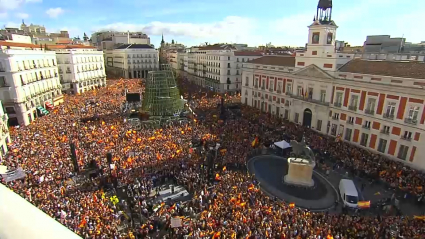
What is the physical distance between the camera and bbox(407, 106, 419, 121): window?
1021 inches

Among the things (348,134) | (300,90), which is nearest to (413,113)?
(348,134)

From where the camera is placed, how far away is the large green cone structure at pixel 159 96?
38.5 m

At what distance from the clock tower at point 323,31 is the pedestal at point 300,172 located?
1964cm

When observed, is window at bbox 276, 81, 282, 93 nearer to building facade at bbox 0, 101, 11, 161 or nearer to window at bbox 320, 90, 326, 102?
window at bbox 320, 90, 326, 102

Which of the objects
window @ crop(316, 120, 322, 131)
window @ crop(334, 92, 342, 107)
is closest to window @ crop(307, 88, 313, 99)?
window @ crop(316, 120, 322, 131)

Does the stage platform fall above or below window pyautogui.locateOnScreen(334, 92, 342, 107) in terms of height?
below

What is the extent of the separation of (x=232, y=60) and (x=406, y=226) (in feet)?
183

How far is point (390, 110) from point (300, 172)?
14.1 m

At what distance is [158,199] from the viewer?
2094 cm

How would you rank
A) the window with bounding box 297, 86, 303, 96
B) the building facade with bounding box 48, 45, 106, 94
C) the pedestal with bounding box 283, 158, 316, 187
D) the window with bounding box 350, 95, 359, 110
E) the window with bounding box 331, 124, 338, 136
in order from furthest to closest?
1. the building facade with bounding box 48, 45, 106, 94
2. the window with bounding box 297, 86, 303, 96
3. the window with bounding box 331, 124, 338, 136
4. the window with bounding box 350, 95, 359, 110
5. the pedestal with bounding box 283, 158, 316, 187

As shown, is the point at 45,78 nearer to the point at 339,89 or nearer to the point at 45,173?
the point at 45,173

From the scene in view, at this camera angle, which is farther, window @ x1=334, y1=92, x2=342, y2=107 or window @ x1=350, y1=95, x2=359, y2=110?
window @ x1=334, y1=92, x2=342, y2=107

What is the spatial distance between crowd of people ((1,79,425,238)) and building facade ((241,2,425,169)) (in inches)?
99.0

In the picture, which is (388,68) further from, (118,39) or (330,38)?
(118,39)
